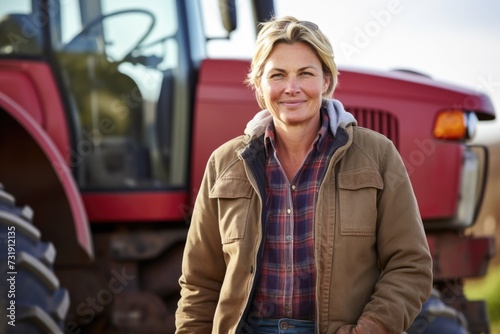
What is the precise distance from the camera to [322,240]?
2443 millimetres

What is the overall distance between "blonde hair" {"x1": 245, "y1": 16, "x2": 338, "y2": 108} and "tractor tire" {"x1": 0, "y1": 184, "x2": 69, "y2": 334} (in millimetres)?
1595

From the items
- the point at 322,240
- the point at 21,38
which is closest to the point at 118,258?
the point at 21,38

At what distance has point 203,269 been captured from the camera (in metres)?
2.65

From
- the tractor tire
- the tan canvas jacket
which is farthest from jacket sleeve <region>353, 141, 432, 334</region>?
the tractor tire

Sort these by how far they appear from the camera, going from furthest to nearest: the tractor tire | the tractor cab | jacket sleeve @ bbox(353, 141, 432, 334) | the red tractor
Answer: the tractor cab < the red tractor < the tractor tire < jacket sleeve @ bbox(353, 141, 432, 334)

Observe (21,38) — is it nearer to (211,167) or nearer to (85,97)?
(85,97)

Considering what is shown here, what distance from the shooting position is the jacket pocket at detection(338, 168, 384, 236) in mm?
2453

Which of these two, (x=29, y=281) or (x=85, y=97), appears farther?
(x=85, y=97)

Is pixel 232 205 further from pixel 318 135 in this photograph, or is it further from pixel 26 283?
pixel 26 283

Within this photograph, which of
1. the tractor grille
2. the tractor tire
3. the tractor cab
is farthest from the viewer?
the tractor grille

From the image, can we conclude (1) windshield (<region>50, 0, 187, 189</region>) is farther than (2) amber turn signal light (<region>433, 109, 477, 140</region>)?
No

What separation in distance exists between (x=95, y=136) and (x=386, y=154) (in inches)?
104

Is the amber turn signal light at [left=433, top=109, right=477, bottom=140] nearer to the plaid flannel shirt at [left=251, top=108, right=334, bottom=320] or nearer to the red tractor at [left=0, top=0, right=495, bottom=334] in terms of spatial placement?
the red tractor at [left=0, top=0, right=495, bottom=334]

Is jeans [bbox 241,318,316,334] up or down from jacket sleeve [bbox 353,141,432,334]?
down
